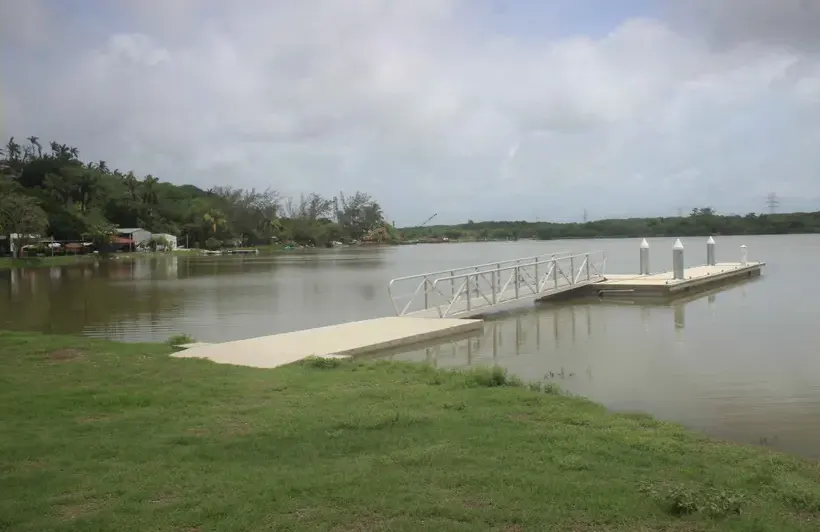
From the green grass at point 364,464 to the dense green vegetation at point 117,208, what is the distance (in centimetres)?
5577

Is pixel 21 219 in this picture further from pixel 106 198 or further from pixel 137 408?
pixel 137 408

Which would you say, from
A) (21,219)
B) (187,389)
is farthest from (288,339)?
(21,219)

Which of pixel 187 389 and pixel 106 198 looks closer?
pixel 187 389

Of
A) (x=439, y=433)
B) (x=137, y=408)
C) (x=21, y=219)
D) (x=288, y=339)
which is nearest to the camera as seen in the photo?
(x=439, y=433)

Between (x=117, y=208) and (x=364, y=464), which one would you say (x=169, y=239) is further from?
(x=364, y=464)

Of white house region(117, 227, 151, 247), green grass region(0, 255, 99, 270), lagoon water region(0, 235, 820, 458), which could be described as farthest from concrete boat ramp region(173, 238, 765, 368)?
white house region(117, 227, 151, 247)

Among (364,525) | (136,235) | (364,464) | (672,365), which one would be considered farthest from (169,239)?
(364,525)

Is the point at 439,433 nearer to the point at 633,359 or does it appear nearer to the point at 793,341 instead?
the point at 633,359

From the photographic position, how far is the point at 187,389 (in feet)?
24.7

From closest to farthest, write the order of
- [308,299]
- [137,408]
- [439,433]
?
1. [439,433]
2. [137,408]
3. [308,299]

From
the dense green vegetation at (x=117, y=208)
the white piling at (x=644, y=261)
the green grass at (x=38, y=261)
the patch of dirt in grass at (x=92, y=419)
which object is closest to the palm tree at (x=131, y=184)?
the dense green vegetation at (x=117, y=208)

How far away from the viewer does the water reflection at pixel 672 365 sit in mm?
7402

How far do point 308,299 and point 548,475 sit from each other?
18.9 m

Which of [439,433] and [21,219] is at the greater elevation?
[21,219]
